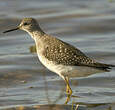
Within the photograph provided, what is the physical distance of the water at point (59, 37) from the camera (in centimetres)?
917

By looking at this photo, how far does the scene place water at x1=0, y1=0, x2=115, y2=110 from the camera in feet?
30.1

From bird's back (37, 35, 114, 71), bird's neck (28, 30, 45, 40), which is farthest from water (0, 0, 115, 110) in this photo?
bird's neck (28, 30, 45, 40)

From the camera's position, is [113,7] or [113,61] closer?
[113,61]

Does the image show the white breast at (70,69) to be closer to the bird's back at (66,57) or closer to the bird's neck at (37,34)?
the bird's back at (66,57)

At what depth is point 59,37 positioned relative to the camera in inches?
527

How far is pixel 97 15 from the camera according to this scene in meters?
15.0

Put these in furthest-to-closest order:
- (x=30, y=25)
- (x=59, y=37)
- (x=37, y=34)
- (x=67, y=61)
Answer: (x=59, y=37) → (x=30, y=25) → (x=37, y=34) → (x=67, y=61)

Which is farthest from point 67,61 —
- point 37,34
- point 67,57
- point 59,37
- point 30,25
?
point 59,37

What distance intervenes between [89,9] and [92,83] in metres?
5.92

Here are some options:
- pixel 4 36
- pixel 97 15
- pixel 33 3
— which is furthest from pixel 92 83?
pixel 33 3

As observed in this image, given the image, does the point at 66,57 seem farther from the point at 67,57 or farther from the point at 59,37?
the point at 59,37

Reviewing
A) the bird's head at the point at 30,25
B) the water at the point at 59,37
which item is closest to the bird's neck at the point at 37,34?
the bird's head at the point at 30,25

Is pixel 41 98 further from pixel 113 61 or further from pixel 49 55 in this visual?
pixel 113 61

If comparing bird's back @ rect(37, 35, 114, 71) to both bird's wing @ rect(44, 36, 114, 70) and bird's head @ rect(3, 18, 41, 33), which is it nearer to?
bird's wing @ rect(44, 36, 114, 70)
